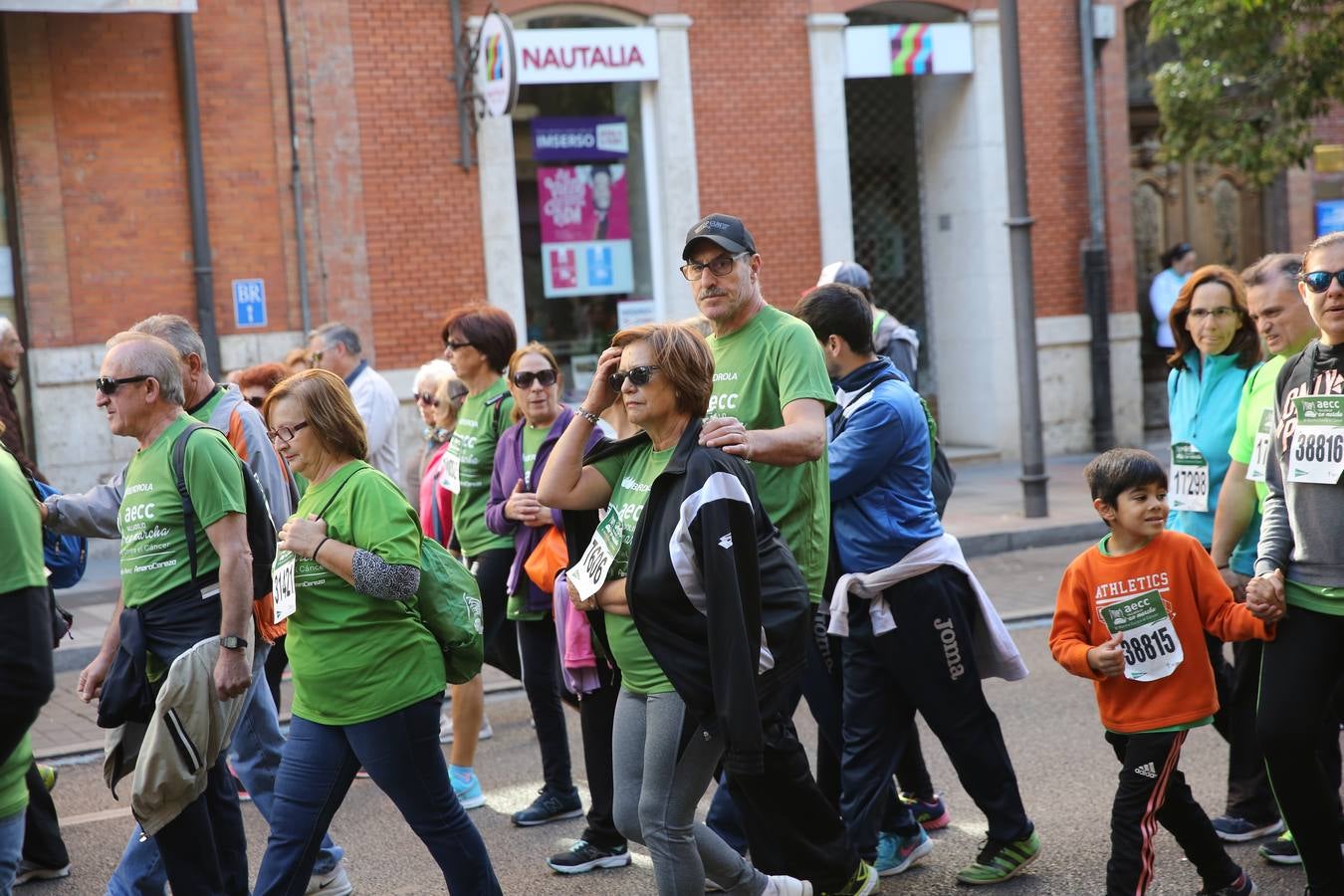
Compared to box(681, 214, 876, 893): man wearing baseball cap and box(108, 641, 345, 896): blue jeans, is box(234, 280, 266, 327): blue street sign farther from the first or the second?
box(681, 214, 876, 893): man wearing baseball cap

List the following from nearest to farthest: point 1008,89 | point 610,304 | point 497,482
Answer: point 497,482, point 1008,89, point 610,304

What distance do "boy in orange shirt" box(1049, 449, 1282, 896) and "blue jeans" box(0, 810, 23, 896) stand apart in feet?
9.18

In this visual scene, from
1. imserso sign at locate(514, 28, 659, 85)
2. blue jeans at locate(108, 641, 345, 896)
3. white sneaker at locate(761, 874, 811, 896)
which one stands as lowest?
white sneaker at locate(761, 874, 811, 896)

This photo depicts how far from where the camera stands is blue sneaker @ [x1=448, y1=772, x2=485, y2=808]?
250 inches

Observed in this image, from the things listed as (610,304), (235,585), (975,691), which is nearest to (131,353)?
(235,585)

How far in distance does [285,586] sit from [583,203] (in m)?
11.7

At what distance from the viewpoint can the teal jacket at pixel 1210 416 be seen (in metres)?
5.55

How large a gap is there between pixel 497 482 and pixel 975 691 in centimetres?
207

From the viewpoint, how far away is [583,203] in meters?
15.9

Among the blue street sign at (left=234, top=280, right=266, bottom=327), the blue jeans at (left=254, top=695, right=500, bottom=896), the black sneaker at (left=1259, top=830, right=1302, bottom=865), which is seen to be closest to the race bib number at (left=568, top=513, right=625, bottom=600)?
the blue jeans at (left=254, top=695, right=500, bottom=896)

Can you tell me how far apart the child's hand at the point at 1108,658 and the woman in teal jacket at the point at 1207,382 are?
1100 millimetres

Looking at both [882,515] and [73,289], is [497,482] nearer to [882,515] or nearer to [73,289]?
[882,515]

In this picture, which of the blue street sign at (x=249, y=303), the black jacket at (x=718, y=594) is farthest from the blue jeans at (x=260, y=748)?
the blue street sign at (x=249, y=303)

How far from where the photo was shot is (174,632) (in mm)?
4602
